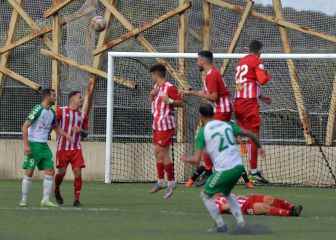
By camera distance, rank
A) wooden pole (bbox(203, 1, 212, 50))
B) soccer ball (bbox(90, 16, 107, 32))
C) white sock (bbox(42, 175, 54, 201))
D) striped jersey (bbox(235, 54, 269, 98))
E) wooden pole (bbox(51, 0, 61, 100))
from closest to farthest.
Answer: white sock (bbox(42, 175, 54, 201))
striped jersey (bbox(235, 54, 269, 98))
soccer ball (bbox(90, 16, 107, 32))
wooden pole (bbox(203, 1, 212, 50))
wooden pole (bbox(51, 0, 61, 100))

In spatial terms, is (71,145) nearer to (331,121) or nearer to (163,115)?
(163,115)

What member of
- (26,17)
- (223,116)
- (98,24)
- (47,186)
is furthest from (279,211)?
(26,17)

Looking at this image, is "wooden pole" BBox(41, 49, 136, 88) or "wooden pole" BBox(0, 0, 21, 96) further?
"wooden pole" BBox(0, 0, 21, 96)

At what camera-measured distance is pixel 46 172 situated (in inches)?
604

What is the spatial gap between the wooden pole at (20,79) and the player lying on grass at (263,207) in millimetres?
10451

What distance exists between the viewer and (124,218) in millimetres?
13305

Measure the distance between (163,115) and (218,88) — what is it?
5.01 feet

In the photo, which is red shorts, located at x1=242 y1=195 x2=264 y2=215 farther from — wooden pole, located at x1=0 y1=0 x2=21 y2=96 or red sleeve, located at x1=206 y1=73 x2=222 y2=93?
wooden pole, located at x1=0 y1=0 x2=21 y2=96

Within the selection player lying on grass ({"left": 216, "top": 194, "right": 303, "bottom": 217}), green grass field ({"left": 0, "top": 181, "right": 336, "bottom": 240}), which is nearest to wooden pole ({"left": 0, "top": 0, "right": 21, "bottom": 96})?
green grass field ({"left": 0, "top": 181, "right": 336, "bottom": 240})

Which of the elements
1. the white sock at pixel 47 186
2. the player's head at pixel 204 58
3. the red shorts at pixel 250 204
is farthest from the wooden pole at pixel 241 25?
the red shorts at pixel 250 204

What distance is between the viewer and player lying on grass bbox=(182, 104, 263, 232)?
11.9 metres

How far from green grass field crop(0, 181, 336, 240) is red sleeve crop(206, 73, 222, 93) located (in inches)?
67.4

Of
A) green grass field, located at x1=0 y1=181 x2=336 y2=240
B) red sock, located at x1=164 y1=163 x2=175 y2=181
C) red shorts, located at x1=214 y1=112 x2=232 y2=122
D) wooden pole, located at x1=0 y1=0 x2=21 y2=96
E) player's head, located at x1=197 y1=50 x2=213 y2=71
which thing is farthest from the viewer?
wooden pole, located at x1=0 y1=0 x2=21 y2=96

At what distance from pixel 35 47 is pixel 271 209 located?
11.5 m
